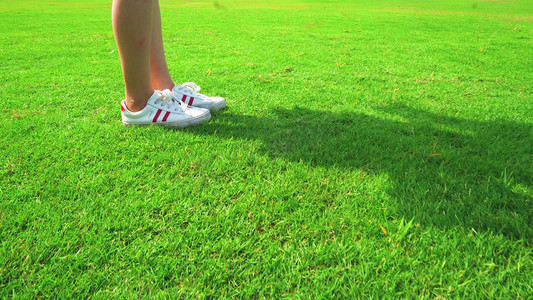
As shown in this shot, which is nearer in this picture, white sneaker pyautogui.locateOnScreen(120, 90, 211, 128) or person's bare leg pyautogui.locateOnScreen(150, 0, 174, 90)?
white sneaker pyautogui.locateOnScreen(120, 90, 211, 128)

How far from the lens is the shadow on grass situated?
148 cm

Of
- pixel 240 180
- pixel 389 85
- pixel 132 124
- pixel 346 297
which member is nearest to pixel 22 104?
pixel 132 124

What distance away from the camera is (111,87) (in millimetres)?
3473

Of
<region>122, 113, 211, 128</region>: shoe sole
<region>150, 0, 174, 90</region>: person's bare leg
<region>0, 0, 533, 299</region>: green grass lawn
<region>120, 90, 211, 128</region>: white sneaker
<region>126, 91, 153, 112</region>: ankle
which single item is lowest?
<region>0, 0, 533, 299</region>: green grass lawn

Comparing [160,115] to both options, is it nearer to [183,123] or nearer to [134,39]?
[183,123]

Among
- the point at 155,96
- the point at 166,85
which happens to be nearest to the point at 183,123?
the point at 155,96

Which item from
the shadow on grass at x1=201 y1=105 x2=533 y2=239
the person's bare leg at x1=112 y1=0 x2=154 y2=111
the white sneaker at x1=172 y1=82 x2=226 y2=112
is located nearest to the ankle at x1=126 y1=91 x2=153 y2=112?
the person's bare leg at x1=112 y1=0 x2=154 y2=111

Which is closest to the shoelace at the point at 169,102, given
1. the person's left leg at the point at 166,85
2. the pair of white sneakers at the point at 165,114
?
the pair of white sneakers at the point at 165,114

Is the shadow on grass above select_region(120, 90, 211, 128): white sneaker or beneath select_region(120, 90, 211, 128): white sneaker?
beneath

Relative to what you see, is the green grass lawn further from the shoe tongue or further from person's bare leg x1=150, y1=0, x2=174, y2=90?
person's bare leg x1=150, y1=0, x2=174, y2=90

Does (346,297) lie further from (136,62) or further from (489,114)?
(489,114)

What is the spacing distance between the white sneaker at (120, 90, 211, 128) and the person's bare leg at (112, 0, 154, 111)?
105 mm

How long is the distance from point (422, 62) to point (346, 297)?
497 cm

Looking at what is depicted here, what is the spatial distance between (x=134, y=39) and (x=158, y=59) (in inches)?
27.2
